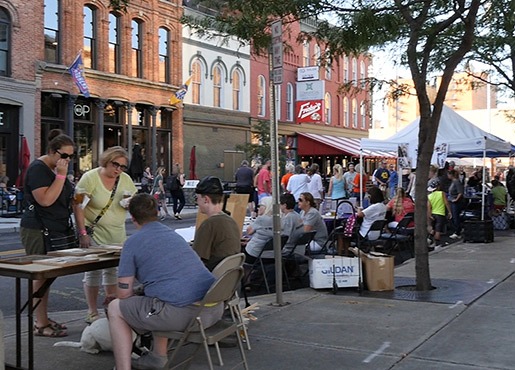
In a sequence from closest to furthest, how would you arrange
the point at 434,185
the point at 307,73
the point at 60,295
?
the point at 60,295 → the point at 434,185 → the point at 307,73

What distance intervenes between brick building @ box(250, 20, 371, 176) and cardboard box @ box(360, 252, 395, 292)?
24.5 metres

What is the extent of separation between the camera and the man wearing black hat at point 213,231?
5348mm

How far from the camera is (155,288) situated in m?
4.18

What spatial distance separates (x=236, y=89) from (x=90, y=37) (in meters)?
9.88

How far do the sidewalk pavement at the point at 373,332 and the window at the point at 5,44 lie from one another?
18.2 meters

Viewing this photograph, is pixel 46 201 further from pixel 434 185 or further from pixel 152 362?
pixel 434 185

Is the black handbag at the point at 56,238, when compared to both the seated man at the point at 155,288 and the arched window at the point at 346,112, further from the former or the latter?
the arched window at the point at 346,112

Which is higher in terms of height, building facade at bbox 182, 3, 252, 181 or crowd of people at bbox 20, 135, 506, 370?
building facade at bbox 182, 3, 252, 181

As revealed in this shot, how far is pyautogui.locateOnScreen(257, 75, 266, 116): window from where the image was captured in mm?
35719

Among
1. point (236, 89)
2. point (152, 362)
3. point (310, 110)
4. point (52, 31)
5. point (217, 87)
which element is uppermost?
point (52, 31)

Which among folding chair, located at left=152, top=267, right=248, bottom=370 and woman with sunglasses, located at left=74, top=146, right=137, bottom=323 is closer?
folding chair, located at left=152, top=267, right=248, bottom=370

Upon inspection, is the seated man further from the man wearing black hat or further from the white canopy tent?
the white canopy tent

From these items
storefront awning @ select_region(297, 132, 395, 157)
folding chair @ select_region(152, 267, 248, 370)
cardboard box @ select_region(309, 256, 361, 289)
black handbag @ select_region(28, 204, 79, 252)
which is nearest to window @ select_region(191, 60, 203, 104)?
storefront awning @ select_region(297, 132, 395, 157)

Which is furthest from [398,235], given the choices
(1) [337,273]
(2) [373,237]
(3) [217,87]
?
(3) [217,87]
